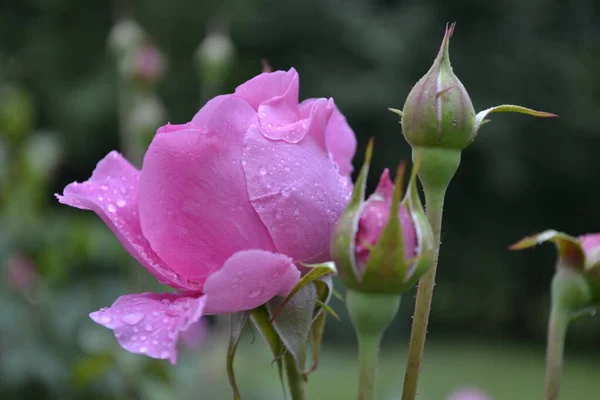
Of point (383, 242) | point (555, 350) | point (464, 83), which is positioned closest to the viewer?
point (383, 242)

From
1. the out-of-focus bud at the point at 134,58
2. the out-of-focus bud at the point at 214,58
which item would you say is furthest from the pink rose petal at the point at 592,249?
the out-of-focus bud at the point at 134,58

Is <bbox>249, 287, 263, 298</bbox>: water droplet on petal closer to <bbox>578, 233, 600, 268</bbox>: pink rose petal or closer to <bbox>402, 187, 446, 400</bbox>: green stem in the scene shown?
<bbox>402, 187, 446, 400</bbox>: green stem

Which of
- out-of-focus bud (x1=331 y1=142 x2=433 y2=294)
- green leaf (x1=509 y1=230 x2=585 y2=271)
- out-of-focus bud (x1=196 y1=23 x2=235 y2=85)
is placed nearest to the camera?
out-of-focus bud (x1=331 y1=142 x2=433 y2=294)

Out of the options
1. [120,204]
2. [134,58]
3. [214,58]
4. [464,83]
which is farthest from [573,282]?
[464,83]

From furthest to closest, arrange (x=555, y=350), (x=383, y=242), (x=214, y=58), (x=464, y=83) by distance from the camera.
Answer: (x=464, y=83) → (x=214, y=58) → (x=555, y=350) → (x=383, y=242)

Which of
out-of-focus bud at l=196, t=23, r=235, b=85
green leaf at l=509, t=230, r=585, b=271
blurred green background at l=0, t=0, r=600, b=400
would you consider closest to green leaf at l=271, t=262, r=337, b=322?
green leaf at l=509, t=230, r=585, b=271

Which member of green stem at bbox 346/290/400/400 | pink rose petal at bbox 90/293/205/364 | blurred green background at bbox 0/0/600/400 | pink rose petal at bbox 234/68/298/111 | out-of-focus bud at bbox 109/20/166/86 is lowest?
blurred green background at bbox 0/0/600/400

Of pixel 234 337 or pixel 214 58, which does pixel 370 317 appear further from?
pixel 214 58
